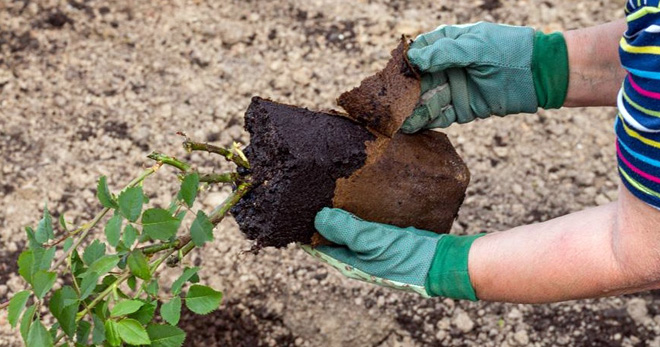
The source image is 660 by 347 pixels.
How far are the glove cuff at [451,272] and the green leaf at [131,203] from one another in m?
0.61

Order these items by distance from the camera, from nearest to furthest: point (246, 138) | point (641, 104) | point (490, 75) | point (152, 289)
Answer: point (641, 104)
point (152, 289)
point (490, 75)
point (246, 138)

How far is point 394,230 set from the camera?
1612mm

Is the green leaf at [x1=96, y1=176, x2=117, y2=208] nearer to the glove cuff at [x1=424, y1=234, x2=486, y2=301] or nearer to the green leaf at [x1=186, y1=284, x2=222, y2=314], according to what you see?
the green leaf at [x1=186, y1=284, x2=222, y2=314]

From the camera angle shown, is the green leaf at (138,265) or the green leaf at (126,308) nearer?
the green leaf at (126,308)

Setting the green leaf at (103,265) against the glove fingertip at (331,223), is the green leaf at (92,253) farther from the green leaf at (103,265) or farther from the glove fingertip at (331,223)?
the glove fingertip at (331,223)

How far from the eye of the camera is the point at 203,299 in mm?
1312

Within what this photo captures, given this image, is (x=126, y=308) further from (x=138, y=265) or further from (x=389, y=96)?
(x=389, y=96)

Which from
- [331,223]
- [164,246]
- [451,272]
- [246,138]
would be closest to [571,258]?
[451,272]

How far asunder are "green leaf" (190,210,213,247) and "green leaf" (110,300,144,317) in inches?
6.5

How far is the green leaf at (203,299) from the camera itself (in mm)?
1305

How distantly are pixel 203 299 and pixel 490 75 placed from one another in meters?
0.83

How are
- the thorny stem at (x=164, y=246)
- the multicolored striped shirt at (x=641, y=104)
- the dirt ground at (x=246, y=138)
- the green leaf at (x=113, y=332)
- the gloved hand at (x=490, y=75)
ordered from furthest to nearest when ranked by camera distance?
the dirt ground at (x=246, y=138), the gloved hand at (x=490, y=75), the thorny stem at (x=164, y=246), the green leaf at (x=113, y=332), the multicolored striped shirt at (x=641, y=104)

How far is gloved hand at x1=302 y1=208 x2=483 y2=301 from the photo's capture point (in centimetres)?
155

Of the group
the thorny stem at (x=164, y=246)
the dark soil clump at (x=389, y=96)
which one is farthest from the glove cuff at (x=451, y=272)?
the thorny stem at (x=164, y=246)
